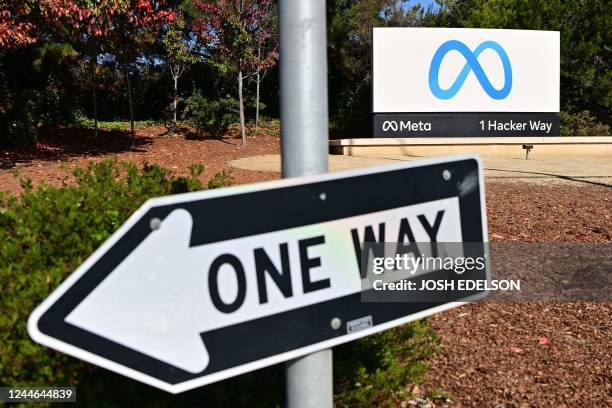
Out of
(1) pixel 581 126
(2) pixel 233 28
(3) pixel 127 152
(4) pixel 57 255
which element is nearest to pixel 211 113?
→ (2) pixel 233 28

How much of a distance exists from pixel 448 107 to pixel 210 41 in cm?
861

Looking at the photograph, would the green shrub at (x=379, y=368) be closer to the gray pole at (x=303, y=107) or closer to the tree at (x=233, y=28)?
the gray pole at (x=303, y=107)

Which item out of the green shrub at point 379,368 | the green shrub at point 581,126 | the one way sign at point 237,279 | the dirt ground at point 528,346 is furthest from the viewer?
the green shrub at point 581,126

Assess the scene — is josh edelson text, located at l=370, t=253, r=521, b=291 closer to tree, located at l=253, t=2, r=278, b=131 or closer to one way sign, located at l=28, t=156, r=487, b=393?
one way sign, located at l=28, t=156, r=487, b=393

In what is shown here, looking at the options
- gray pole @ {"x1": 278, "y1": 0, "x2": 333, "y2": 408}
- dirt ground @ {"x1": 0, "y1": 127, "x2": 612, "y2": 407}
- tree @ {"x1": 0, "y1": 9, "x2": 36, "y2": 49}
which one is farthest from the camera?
tree @ {"x1": 0, "y1": 9, "x2": 36, "y2": 49}

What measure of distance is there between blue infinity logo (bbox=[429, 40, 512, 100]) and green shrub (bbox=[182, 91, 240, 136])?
29.5 ft

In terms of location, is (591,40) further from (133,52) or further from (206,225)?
(206,225)

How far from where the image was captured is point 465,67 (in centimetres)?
1738

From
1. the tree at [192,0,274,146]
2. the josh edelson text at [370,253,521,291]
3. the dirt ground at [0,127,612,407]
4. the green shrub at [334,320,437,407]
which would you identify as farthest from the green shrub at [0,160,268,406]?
the tree at [192,0,274,146]

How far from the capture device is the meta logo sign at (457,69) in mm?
17141

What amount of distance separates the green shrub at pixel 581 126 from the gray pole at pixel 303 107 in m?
22.6

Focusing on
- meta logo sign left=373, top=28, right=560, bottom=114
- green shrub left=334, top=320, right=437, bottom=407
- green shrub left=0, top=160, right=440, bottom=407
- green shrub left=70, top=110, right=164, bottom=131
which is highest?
meta logo sign left=373, top=28, right=560, bottom=114

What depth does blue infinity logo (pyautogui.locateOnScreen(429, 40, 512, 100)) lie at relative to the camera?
56.6 feet

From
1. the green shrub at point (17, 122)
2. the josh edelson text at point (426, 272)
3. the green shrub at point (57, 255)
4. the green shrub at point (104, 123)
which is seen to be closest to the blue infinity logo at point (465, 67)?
the green shrub at point (17, 122)
